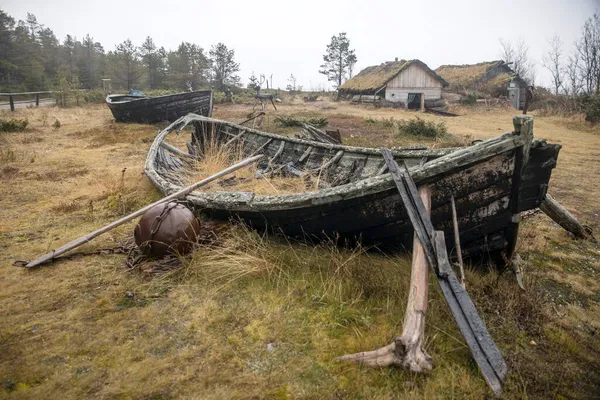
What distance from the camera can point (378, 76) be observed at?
27578 millimetres

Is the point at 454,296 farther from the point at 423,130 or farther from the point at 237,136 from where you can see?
the point at 423,130

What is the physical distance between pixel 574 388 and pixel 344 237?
77.1 inches

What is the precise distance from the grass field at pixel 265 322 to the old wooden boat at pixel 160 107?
10.5 metres

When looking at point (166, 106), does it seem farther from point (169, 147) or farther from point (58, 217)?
point (58, 217)

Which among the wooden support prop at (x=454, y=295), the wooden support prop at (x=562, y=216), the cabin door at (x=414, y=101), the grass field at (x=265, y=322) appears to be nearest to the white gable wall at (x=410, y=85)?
the cabin door at (x=414, y=101)

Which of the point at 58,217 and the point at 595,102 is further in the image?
the point at 595,102

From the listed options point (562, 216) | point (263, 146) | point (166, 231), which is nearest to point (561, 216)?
point (562, 216)

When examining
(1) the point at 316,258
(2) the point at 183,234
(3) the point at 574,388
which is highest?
(2) the point at 183,234

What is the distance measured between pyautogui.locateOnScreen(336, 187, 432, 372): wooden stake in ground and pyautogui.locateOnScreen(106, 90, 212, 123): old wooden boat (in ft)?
46.0

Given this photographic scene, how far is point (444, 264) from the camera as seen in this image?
2.37m

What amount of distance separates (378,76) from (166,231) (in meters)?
27.1

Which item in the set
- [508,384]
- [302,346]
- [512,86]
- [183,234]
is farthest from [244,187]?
[512,86]

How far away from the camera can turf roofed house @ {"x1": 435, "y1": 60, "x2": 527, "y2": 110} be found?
25016 mm

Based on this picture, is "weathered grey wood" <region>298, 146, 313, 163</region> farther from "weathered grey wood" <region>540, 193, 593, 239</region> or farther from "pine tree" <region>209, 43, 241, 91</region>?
"pine tree" <region>209, 43, 241, 91</region>
